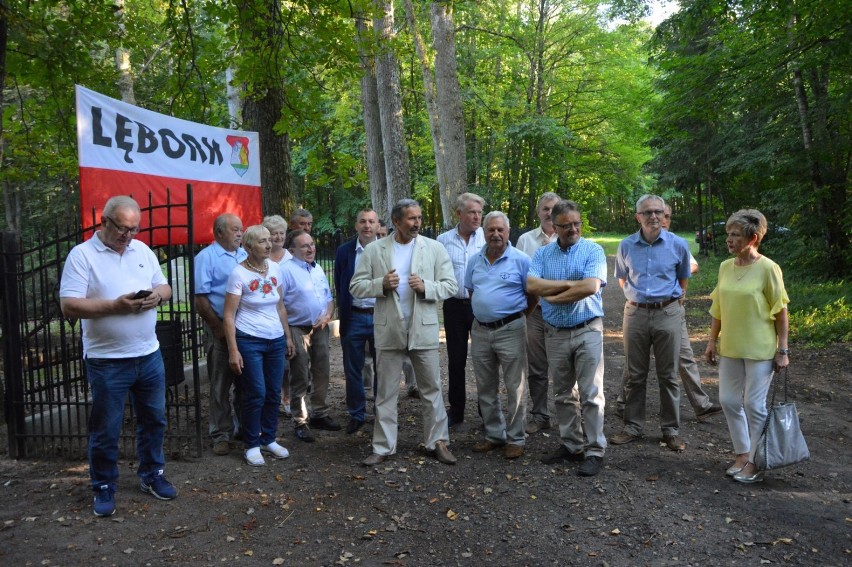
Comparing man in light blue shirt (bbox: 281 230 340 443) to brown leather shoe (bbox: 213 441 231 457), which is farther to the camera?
man in light blue shirt (bbox: 281 230 340 443)

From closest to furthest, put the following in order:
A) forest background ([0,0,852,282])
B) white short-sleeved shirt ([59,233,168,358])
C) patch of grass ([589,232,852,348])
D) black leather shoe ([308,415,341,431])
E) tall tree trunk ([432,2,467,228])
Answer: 1. white short-sleeved shirt ([59,233,168,358])
2. black leather shoe ([308,415,341,431])
3. forest background ([0,0,852,282])
4. patch of grass ([589,232,852,348])
5. tall tree trunk ([432,2,467,228])

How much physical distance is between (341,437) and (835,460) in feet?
12.6

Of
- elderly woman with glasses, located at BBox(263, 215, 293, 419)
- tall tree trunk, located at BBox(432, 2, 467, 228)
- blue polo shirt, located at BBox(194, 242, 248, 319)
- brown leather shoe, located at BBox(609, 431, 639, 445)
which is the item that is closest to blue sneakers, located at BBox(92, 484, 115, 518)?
blue polo shirt, located at BBox(194, 242, 248, 319)

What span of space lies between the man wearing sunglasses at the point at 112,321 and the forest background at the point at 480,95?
1648 mm

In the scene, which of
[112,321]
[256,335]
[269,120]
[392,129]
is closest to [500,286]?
[256,335]

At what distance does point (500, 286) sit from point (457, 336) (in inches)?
32.7

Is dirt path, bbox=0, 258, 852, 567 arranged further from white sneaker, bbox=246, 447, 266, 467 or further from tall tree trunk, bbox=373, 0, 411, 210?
tall tree trunk, bbox=373, 0, 411, 210

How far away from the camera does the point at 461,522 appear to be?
4.00m

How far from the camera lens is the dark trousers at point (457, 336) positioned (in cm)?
561

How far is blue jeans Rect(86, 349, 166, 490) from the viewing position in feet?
13.1

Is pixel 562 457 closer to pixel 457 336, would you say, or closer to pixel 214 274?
pixel 457 336

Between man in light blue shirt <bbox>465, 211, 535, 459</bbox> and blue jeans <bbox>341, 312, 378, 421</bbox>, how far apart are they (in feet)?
3.51

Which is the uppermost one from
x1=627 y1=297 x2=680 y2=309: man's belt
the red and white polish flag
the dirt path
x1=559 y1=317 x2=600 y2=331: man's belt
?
the red and white polish flag

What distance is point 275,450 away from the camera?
5.13m
